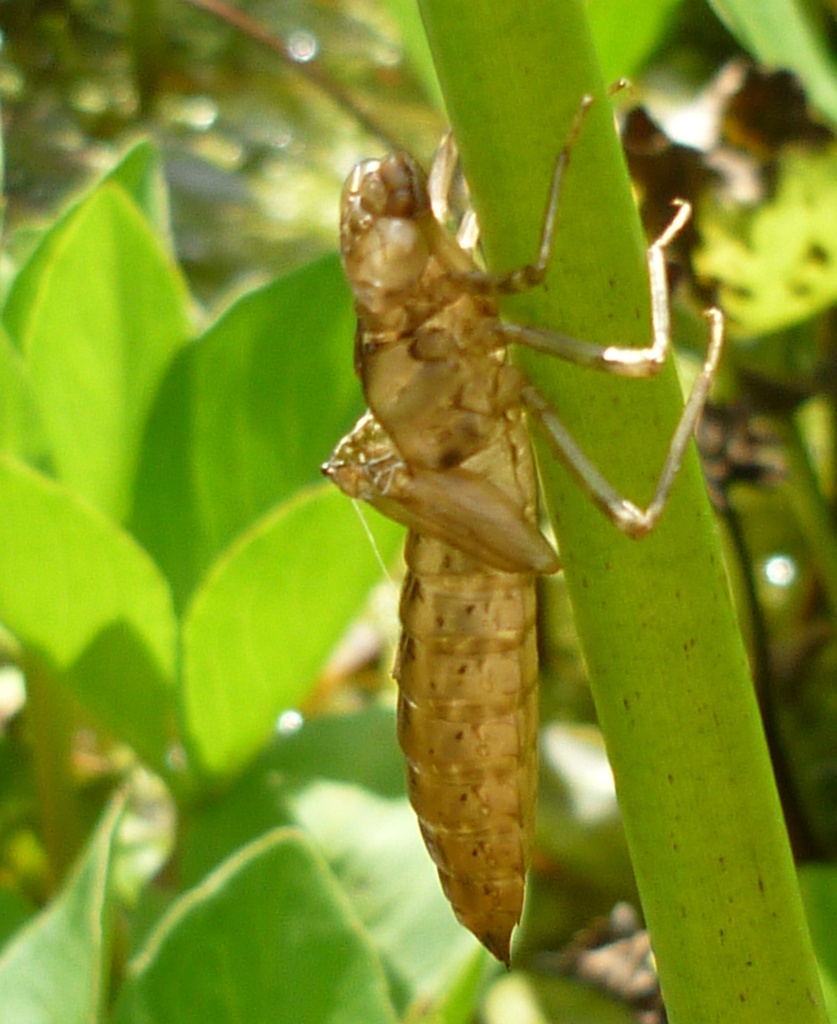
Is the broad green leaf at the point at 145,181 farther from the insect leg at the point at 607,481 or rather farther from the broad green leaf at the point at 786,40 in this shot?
the insect leg at the point at 607,481

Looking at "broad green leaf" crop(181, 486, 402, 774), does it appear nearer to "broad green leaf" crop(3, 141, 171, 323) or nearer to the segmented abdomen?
the segmented abdomen

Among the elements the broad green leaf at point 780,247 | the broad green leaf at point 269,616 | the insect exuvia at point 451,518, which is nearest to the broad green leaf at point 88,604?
the broad green leaf at point 269,616

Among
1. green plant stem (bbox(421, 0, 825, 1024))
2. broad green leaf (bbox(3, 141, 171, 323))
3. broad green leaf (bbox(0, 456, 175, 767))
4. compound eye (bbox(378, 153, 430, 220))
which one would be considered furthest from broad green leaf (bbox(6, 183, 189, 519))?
green plant stem (bbox(421, 0, 825, 1024))

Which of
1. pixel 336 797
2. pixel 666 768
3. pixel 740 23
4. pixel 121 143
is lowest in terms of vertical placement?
pixel 336 797

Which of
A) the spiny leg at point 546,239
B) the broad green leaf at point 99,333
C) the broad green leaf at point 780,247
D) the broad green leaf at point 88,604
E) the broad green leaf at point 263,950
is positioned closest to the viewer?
the spiny leg at point 546,239

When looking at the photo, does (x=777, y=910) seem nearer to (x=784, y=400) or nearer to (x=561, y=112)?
(x=561, y=112)

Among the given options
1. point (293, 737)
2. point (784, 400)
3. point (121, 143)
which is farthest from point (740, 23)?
point (121, 143)
